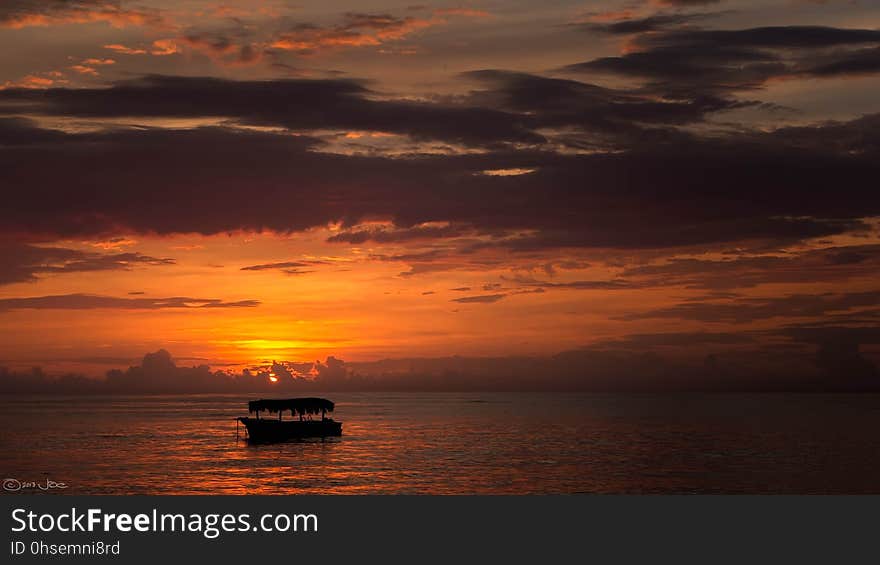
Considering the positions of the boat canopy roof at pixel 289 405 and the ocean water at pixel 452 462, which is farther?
the boat canopy roof at pixel 289 405

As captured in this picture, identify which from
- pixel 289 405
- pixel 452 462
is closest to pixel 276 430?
pixel 289 405

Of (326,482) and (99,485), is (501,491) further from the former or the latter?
(99,485)

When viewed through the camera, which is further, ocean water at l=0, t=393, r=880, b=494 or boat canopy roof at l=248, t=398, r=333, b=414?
boat canopy roof at l=248, t=398, r=333, b=414

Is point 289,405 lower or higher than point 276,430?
higher

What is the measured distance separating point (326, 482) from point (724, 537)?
1615 inches

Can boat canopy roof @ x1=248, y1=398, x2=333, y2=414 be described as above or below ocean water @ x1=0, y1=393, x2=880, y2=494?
above

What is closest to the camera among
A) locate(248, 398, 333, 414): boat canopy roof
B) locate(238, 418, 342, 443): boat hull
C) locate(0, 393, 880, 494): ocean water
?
locate(0, 393, 880, 494): ocean water

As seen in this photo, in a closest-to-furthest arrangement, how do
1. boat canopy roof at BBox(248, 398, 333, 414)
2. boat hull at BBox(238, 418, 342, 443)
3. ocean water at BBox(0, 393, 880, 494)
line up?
ocean water at BBox(0, 393, 880, 494)
boat canopy roof at BBox(248, 398, 333, 414)
boat hull at BBox(238, 418, 342, 443)

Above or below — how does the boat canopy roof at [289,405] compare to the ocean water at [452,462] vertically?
above

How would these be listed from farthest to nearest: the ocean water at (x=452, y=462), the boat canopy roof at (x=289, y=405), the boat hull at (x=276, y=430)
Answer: the boat hull at (x=276, y=430) < the boat canopy roof at (x=289, y=405) < the ocean water at (x=452, y=462)

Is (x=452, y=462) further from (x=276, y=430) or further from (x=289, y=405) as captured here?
(x=276, y=430)

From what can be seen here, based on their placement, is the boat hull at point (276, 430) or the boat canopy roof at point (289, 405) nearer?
the boat canopy roof at point (289, 405)

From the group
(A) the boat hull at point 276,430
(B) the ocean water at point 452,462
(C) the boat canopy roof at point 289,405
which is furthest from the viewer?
(A) the boat hull at point 276,430

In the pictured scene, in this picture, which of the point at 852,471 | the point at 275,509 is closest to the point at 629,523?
the point at 275,509
